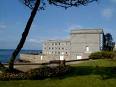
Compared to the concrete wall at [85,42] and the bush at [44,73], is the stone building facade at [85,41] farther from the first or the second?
the bush at [44,73]

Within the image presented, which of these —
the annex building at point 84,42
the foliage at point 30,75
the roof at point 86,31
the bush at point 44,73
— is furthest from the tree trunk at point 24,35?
the roof at point 86,31

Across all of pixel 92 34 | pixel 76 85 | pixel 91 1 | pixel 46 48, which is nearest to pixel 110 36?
pixel 92 34

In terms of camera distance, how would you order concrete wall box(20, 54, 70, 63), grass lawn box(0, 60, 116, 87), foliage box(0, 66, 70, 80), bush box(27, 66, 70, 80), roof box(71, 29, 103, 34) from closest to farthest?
grass lawn box(0, 60, 116, 87) < foliage box(0, 66, 70, 80) < bush box(27, 66, 70, 80) < roof box(71, 29, 103, 34) < concrete wall box(20, 54, 70, 63)

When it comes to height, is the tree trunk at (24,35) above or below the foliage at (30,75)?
above

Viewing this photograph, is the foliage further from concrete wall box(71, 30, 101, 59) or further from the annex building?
concrete wall box(71, 30, 101, 59)

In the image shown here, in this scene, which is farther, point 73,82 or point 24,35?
point 24,35

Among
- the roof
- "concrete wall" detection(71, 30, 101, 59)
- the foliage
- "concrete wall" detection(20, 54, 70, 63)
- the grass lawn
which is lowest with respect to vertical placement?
the grass lawn

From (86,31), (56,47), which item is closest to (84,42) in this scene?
(86,31)

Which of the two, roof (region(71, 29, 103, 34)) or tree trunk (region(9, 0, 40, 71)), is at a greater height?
roof (region(71, 29, 103, 34))

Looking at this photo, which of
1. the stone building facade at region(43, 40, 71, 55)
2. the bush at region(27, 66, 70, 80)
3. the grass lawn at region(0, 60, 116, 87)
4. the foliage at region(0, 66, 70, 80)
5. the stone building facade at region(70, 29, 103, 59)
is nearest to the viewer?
the grass lawn at region(0, 60, 116, 87)

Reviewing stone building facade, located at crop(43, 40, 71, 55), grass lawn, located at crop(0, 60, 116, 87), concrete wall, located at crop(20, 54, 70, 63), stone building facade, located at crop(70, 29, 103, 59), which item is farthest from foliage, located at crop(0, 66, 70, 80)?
stone building facade, located at crop(43, 40, 71, 55)

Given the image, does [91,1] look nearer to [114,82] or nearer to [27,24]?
[27,24]

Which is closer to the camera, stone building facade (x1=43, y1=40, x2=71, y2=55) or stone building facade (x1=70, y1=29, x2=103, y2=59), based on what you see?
stone building facade (x1=70, y1=29, x2=103, y2=59)

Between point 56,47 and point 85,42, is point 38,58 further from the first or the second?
point 85,42
